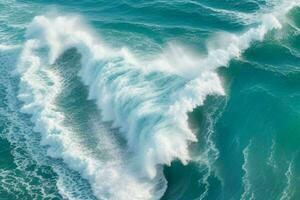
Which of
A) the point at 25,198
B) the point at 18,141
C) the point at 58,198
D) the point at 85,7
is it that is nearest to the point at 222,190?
the point at 58,198

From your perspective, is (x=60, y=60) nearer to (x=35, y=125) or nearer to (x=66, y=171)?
(x=35, y=125)

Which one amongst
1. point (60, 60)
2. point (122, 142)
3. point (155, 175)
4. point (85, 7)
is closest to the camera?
point (155, 175)

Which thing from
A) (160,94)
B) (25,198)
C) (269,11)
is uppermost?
(269,11)

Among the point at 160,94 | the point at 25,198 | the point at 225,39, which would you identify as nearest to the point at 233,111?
the point at 160,94

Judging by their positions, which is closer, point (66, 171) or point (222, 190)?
point (222, 190)

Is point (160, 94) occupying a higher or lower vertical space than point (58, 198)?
higher

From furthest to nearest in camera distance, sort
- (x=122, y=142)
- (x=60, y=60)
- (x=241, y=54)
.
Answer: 1. (x=60, y=60)
2. (x=241, y=54)
3. (x=122, y=142)
